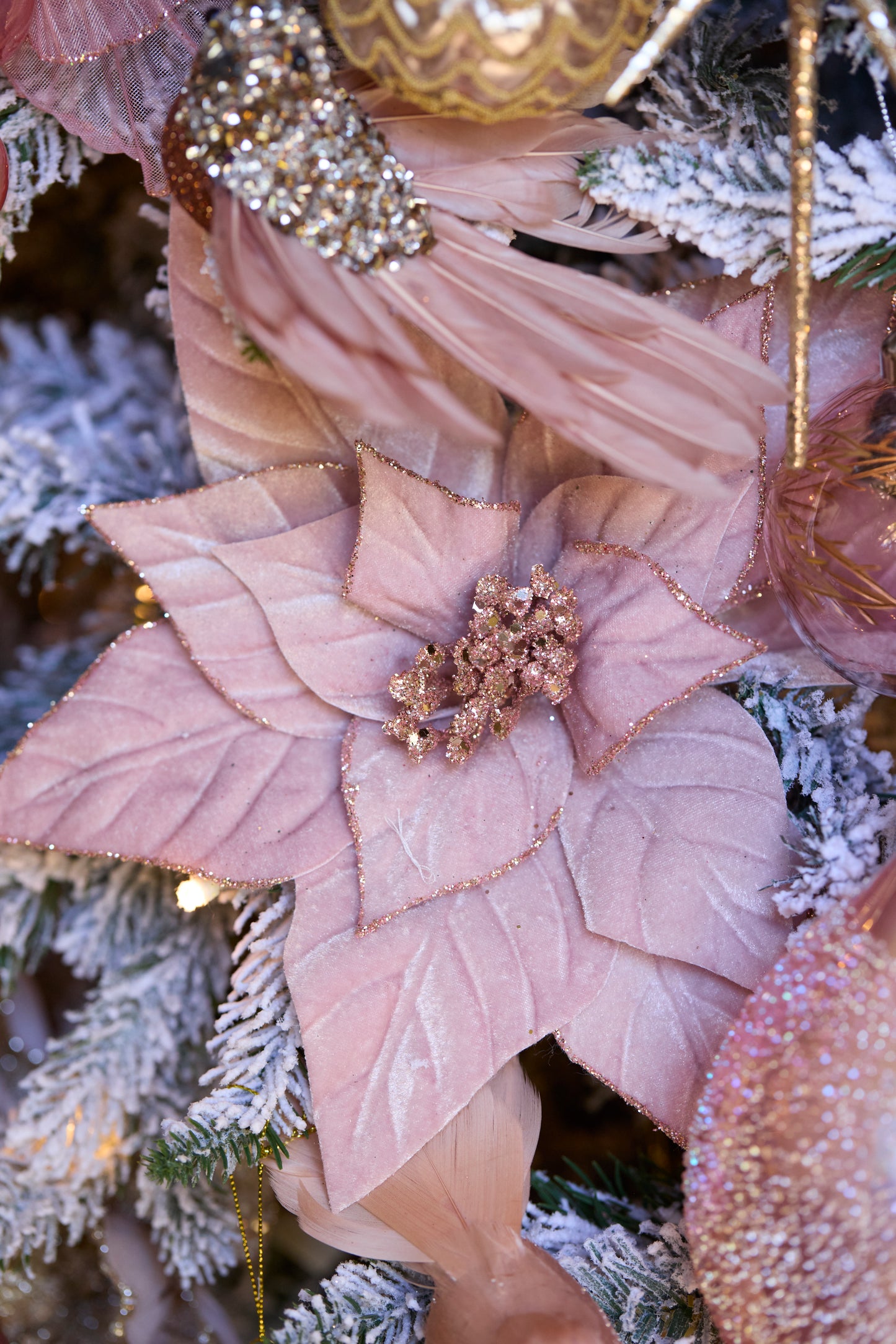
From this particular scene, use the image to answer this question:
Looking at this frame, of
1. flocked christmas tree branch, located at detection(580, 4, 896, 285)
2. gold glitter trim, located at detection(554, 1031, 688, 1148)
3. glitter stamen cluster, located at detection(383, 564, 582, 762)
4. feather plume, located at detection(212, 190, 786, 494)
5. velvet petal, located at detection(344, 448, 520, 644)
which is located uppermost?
flocked christmas tree branch, located at detection(580, 4, 896, 285)

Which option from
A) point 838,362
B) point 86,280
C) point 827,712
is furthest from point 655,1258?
point 86,280

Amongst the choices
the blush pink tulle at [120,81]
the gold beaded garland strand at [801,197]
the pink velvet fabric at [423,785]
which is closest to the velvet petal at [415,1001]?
the pink velvet fabric at [423,785]

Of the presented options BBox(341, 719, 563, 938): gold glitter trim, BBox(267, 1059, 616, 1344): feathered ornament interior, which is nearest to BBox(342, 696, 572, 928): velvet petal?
BBox(341, 719, 563, 938): gold glitter trim

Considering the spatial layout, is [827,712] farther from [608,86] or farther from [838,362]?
[608,86]

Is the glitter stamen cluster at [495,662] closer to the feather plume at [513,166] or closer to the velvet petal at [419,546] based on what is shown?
the velvet petal at [419,546]

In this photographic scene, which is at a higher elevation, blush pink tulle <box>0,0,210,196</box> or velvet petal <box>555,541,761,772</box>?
blush pink tulle <box>0,0,210,196</box>

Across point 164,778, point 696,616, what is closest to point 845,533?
point 696,616

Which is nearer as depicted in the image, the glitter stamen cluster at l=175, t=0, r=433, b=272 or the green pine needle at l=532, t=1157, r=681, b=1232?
the glitter stamen cluster at l=175, t=0, r=433, b=272

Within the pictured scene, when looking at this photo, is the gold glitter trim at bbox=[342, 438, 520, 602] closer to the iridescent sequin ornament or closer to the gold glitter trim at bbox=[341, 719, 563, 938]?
the gold glitter trim at bbox=[341, 719, 563, 938]
